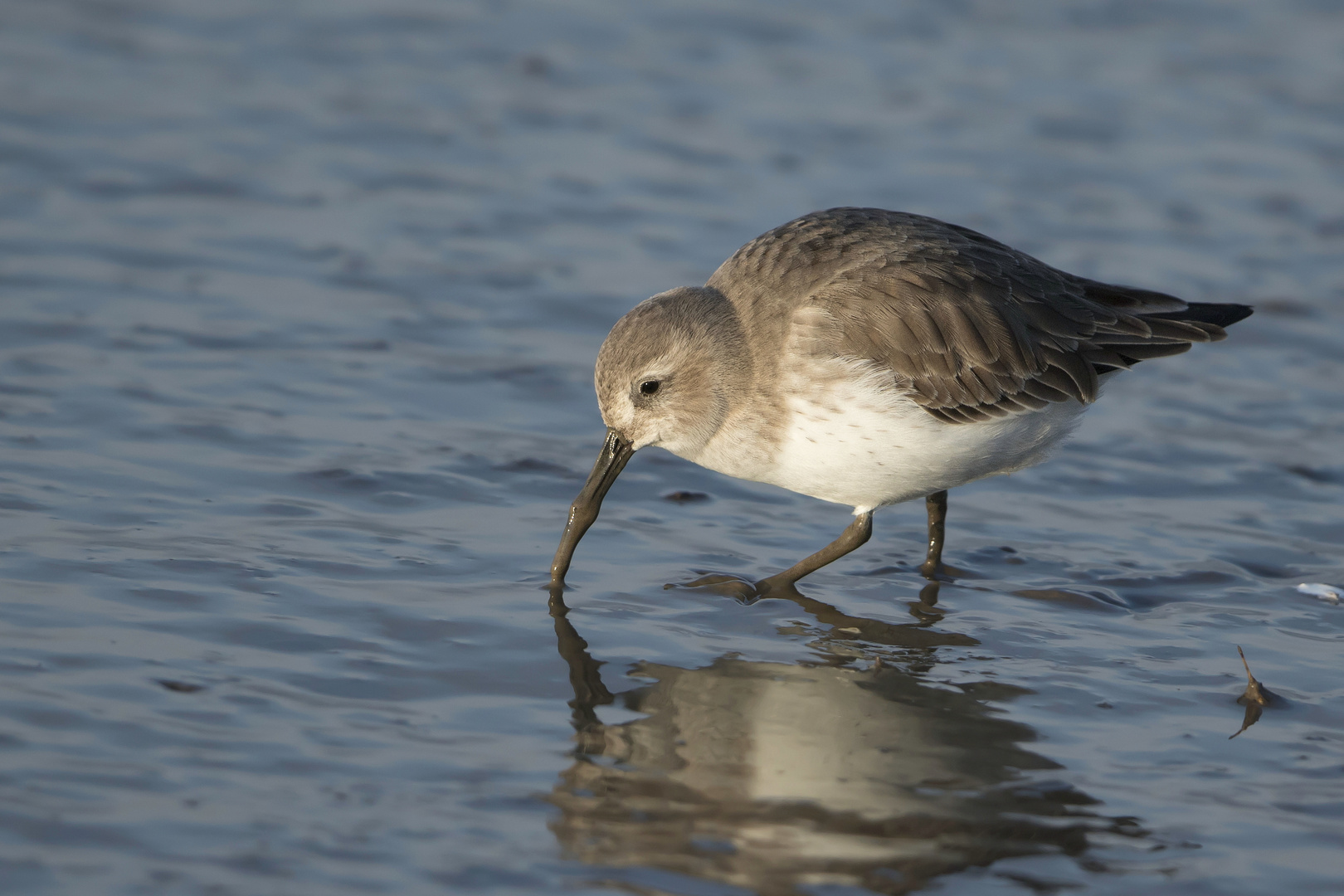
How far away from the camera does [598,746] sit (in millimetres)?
5363

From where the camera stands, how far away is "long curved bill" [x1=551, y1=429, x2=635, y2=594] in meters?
6.74

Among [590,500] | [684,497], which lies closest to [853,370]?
[590,500]

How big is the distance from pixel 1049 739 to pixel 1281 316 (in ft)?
19.5

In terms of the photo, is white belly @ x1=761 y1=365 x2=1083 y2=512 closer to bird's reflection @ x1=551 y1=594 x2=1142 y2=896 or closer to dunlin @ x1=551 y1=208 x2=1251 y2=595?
dunlin @ x1=551 y1=208 x2=1251 y2=595

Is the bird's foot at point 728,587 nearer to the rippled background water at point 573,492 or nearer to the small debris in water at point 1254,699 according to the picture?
the rippled background water at point 573,492

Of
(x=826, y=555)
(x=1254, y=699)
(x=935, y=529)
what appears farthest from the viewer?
(x=935, y=529)

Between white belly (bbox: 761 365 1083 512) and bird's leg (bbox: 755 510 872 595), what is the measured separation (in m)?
0.14

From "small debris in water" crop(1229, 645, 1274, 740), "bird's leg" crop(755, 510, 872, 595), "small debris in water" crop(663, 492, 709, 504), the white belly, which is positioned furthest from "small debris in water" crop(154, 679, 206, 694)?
"small debris in water" crop(1229, 645, 1274, 740)

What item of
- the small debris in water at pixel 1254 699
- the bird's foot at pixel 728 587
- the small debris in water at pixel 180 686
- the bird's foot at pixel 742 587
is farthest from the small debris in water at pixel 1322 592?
the small debris in water at pixel 180 686

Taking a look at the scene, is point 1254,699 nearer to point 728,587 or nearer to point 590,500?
point 728,587

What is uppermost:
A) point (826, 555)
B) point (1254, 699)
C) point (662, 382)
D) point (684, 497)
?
point (662, 382)

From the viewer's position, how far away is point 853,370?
670 centimetres

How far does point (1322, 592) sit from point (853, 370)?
2.48 m

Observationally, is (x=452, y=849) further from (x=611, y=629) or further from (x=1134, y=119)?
(x=1134, y=119)
